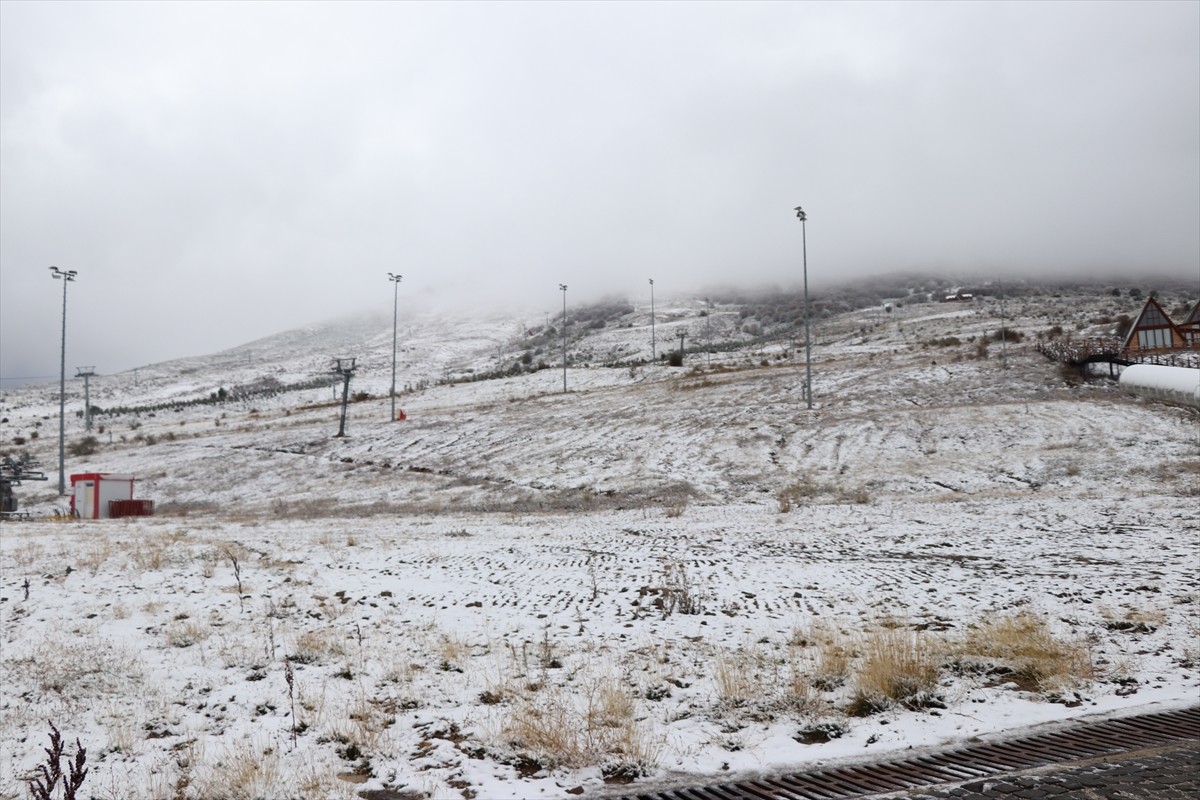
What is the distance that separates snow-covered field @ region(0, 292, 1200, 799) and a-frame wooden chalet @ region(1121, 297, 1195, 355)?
661 inches

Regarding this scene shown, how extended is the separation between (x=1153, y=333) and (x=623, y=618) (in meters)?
52.8

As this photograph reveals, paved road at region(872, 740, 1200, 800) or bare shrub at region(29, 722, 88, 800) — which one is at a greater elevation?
bare shrub at region(29, 722, 88, 800)

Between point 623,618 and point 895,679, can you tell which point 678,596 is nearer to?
point 623,618

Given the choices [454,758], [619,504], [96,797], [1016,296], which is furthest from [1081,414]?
[1016,296]

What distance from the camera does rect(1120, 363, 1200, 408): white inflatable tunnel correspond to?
289cm

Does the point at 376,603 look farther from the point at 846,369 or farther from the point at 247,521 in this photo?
the point at 846,369

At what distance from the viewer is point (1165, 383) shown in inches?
122

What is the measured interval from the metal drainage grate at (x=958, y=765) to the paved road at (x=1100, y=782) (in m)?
0.16

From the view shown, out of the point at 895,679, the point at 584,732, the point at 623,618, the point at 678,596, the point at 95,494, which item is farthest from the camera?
the point at 95,494

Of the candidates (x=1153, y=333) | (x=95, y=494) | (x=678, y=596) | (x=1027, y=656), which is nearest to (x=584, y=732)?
(x=1027, y=656)

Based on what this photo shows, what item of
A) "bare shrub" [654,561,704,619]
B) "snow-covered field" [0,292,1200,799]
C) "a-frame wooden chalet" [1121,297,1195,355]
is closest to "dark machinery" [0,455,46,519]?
"snow-covered field" [0,292,1200,799]

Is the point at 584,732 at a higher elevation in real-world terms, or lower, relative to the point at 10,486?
lower

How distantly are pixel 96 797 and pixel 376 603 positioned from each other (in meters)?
6.10

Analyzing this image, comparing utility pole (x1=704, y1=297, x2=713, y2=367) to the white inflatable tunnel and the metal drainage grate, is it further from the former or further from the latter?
the white inflatable tunnel
